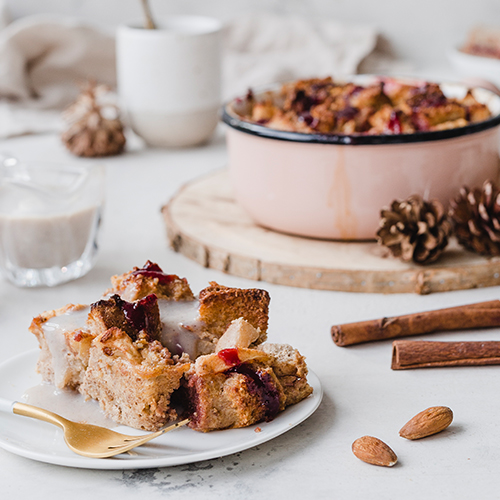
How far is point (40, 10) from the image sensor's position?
3400 mm

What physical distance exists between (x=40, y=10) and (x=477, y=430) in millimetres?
2971

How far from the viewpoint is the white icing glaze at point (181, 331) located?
107cm

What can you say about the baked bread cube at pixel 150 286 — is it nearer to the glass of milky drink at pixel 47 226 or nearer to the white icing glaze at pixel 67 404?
the white icing glaze at pixel 67 404

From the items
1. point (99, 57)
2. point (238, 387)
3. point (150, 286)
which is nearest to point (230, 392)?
point (238, 387)

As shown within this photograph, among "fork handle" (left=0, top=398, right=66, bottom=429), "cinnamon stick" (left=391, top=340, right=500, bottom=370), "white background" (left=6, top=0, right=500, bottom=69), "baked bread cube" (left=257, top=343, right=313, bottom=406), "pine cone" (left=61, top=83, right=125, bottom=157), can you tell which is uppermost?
"white background" (left=6, top=0, right=500, bottom=69)

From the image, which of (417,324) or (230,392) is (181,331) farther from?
(417,324)

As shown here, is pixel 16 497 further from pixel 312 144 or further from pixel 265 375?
pixel 312 144

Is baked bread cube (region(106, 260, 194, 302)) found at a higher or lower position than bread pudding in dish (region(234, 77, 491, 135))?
lower

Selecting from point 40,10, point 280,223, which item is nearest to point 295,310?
point 280,223

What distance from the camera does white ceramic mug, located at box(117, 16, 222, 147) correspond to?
7.77 feet

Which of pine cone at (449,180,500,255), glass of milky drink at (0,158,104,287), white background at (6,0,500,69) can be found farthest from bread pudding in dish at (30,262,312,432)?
white background at (6,0,500,69)

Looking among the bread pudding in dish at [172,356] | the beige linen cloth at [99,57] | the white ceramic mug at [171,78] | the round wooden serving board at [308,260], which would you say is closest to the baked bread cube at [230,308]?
Result: the bread pudding in dish at [172,356]

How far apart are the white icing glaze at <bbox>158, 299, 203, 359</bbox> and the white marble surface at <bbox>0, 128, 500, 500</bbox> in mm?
170

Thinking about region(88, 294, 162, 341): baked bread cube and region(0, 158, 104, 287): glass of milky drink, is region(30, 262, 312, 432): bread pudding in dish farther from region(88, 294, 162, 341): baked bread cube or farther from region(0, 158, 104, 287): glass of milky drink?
region(0, 158, 104, 287): glass of milky drink
